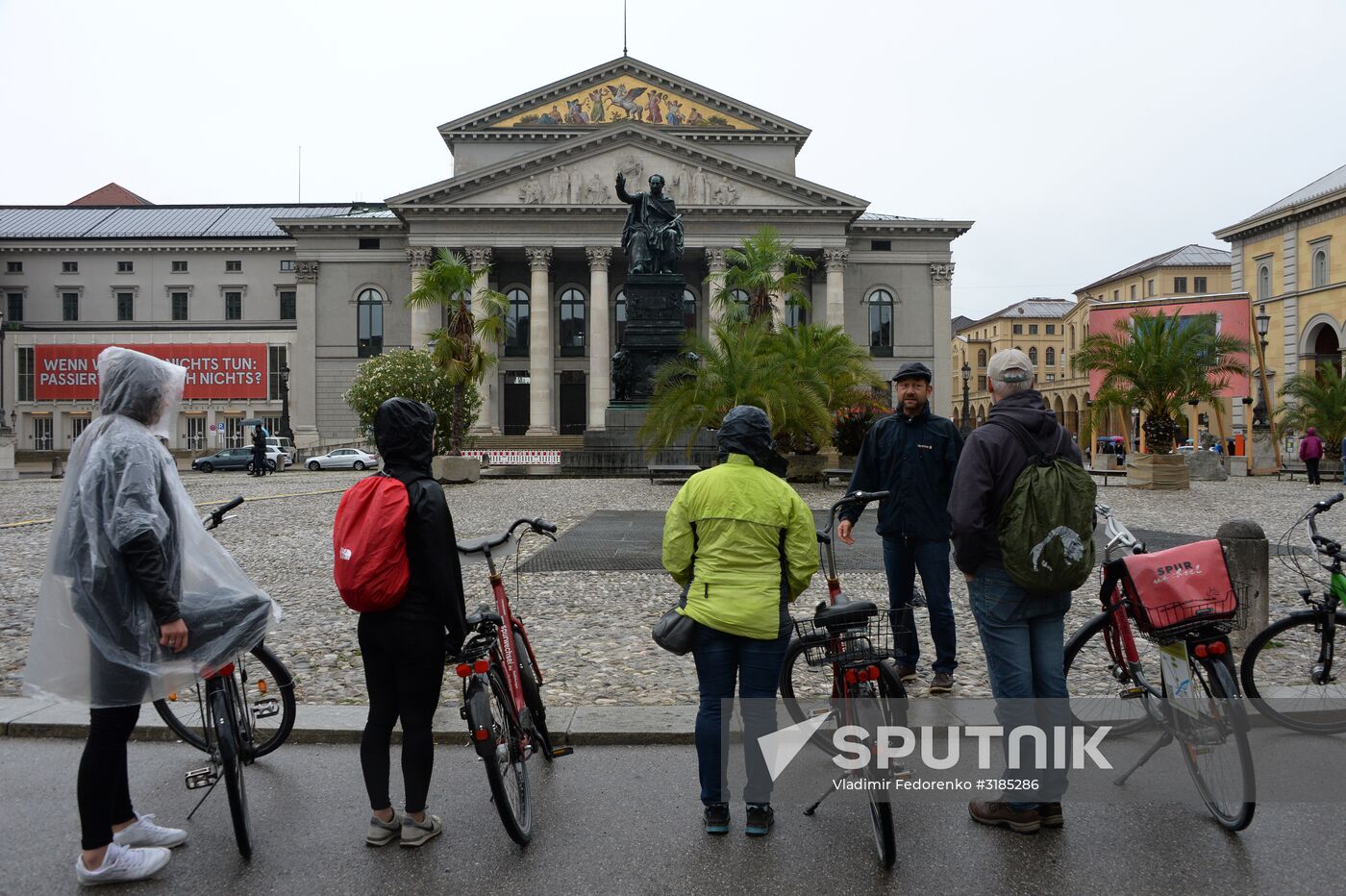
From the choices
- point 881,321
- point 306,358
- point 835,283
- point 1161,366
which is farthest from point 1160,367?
point 306,358

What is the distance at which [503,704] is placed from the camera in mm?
4219

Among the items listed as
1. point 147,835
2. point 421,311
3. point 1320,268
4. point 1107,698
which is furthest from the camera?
point 421,311

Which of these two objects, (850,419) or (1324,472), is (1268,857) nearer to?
(850,419)

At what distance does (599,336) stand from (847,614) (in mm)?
52186

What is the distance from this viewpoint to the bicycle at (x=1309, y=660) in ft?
17.4

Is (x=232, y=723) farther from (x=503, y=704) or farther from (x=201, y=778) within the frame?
(x=503, y=704)

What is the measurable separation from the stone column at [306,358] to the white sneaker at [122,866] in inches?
2272

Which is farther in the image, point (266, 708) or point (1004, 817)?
point (266, 708)

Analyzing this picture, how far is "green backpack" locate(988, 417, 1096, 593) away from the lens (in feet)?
13.4

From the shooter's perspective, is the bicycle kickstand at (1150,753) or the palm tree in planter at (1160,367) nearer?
the bicycle kickstand at (1150,753)

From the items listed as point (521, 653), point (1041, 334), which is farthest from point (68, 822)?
point (1041, 334)

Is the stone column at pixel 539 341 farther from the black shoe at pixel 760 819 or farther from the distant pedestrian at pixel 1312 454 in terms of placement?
the black shoe at pixel 760 819

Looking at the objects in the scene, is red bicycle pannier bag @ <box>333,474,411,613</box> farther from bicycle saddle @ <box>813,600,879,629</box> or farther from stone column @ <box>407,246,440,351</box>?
stone column @ <box>407,246,440,351</box>

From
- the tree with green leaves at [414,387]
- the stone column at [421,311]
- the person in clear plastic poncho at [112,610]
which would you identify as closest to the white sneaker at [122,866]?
the person in clear plastic poncho at [112,610]
